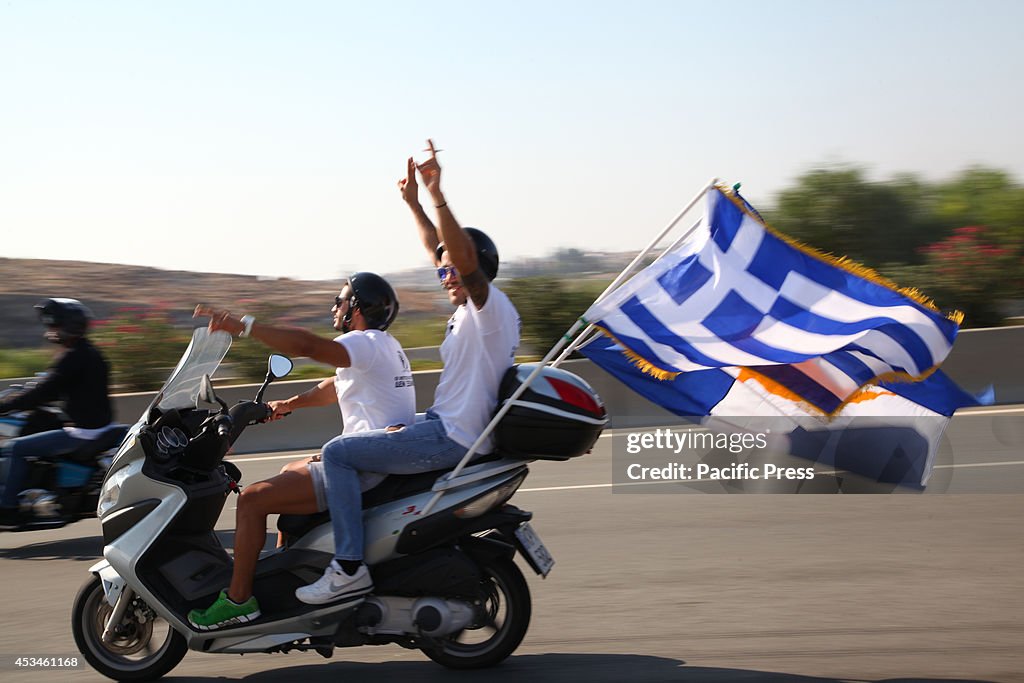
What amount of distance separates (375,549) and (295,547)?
0.38 meters

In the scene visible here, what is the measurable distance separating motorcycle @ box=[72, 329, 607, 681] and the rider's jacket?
10.8ft

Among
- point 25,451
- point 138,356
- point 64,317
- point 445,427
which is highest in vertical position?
point 445,427

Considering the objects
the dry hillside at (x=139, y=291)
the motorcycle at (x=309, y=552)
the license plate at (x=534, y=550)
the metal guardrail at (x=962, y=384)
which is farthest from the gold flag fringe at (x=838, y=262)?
the dry hillside at (x=139, y=291)

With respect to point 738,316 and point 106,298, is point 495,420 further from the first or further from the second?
point 106,298

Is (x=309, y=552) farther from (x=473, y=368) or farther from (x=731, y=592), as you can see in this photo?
(x=731, y=592)

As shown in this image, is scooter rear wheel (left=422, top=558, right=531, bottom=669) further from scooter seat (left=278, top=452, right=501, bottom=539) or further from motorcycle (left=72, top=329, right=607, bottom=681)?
scooter seat (left=278, top=452, right=501, bottom=539)

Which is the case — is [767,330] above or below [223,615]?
above

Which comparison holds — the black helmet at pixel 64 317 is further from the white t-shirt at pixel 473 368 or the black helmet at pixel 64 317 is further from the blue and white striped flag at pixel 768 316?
the blue and white striped flag at pixel 768 316

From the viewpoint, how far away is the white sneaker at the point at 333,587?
496 cm

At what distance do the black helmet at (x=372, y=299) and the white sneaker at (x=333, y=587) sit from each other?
104 centimetres

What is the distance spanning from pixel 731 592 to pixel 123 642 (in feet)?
9.94

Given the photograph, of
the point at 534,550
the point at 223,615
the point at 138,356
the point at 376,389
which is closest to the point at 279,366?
the point at 376,389

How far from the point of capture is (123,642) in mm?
5258

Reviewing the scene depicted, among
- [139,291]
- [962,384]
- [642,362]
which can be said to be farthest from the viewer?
[139,291]
